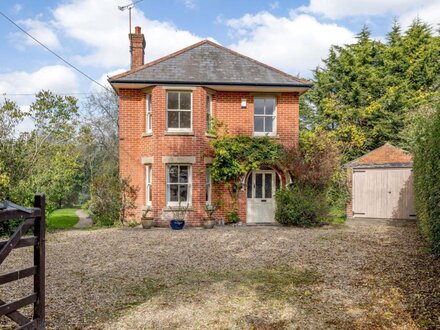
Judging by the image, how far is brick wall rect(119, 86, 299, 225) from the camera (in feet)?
48.4

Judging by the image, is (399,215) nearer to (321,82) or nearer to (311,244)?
(311,244)

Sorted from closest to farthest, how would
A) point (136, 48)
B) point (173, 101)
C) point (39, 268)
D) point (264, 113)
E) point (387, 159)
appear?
1. point (39, 268)
2. point (173, 101)
3. point (264, 113)
4. point (136, 48)
5. point (387, 159)

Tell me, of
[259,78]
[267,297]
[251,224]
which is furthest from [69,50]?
[267,297]

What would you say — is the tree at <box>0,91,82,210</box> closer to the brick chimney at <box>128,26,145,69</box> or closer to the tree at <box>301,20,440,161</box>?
the brick chimney at <box>128,26,145,69</box>

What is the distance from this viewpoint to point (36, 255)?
12.9ft

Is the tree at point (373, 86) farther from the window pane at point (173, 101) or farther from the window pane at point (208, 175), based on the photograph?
the window pane at point (173, 101)

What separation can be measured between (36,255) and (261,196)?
12.5 metres

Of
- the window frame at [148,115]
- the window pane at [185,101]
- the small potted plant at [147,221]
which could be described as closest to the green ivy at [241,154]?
the window pane at [185,101]

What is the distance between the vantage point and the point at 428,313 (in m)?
4.76

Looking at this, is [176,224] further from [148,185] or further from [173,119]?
[173,119]

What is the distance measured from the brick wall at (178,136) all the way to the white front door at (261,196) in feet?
1.23

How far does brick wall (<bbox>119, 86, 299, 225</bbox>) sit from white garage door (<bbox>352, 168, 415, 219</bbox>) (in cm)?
469

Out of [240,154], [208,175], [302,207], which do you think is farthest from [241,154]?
[302,207]

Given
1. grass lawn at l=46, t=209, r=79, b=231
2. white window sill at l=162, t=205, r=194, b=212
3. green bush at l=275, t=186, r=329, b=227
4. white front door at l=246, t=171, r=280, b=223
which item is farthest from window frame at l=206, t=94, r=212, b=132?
grass lawn at l=46, t=209, r=79, b=231
